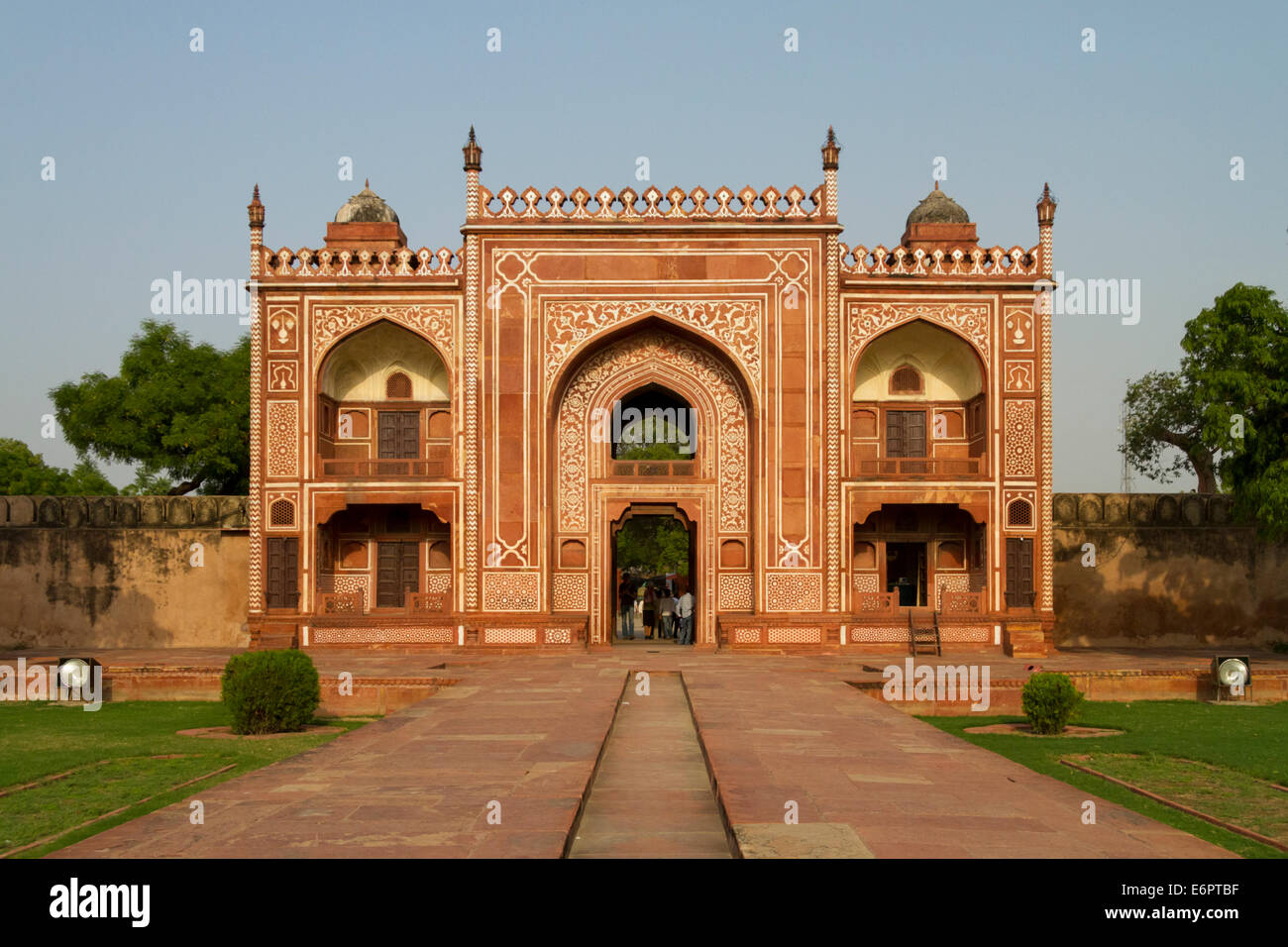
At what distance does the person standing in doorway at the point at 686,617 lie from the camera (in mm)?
21516

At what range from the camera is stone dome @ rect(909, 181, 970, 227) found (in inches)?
944

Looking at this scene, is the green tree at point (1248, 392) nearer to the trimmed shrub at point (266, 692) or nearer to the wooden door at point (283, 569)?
the trimmed shrub at point (266, 692)

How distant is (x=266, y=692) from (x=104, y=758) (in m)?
1.88

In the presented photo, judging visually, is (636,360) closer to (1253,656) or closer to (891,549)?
(891,549)

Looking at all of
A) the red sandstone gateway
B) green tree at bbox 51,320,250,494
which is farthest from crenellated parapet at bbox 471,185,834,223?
green tree at bbox 51,320,250,494

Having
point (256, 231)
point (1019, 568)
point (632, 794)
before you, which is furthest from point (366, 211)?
point (632, 794)

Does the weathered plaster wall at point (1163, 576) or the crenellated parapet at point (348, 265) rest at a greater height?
the crenellated parapet at point (348, 265)

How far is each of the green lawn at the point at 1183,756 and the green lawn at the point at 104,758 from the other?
6020mm

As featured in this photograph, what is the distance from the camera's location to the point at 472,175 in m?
20.9

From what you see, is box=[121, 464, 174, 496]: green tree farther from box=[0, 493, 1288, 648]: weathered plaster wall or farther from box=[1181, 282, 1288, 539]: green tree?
box=[1181, 282, 1288, 539]: green tree

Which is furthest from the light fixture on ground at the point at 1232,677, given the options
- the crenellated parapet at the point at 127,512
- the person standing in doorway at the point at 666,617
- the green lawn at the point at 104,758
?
the crenellated parapet at the point at 127,512

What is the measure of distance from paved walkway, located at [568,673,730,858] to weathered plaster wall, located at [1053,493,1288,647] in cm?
1322
